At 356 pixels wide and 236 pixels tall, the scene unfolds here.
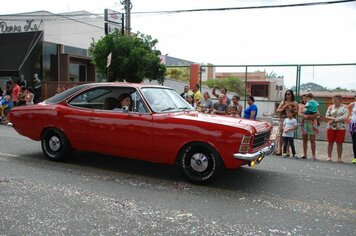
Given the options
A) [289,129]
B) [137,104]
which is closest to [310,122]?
[289,129]

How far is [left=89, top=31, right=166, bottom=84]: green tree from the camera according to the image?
1712cm

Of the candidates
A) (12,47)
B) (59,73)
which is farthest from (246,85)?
(12,47)

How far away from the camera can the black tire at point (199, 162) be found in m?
5.90

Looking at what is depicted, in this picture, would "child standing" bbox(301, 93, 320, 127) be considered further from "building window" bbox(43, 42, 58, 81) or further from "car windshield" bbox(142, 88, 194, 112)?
"building window" bbox(43, 42, 58, 81)

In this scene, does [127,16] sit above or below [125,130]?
above

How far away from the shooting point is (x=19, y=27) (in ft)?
76.2

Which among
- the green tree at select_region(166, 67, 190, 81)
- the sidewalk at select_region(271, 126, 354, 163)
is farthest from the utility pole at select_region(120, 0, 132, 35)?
the green tree at select_region(166, 67, 190, 81)

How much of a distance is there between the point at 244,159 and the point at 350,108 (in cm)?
522

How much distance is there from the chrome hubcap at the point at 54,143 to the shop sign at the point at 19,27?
56.4 ft

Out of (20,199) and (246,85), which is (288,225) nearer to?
(20,199)

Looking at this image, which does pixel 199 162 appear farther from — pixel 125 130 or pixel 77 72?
pixel 77 72

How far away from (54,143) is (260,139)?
394 centimetres

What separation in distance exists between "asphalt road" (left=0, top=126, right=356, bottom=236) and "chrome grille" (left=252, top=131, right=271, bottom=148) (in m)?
0.68

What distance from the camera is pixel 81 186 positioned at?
19.3 ft
